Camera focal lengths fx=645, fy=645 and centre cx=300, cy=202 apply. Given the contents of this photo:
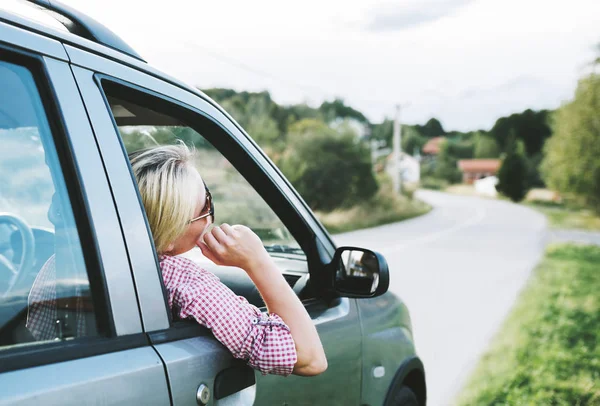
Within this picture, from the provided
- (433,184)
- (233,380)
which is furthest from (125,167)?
(433,184)

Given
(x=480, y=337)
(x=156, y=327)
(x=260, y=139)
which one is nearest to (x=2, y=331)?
(x=156, y=327)

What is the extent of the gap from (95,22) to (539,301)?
845 cm

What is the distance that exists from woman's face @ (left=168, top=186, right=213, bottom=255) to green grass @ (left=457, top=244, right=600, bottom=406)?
12.3 feet

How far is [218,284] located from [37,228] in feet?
1.45

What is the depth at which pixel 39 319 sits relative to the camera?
4.58ft

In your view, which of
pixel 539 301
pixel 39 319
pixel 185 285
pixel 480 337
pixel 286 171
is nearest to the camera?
pixel 39 319

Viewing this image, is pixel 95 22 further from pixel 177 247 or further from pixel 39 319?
pixel 39 319

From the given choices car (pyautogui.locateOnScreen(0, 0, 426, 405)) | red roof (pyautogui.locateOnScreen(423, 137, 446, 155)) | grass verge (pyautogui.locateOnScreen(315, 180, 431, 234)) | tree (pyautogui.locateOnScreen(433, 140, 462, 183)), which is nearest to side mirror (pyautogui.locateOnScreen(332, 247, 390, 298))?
car (pyautogui.locateOnScreen(0, 0, 426, 405))

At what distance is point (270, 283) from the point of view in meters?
1.60

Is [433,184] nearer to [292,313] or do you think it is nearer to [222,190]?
[222,190]

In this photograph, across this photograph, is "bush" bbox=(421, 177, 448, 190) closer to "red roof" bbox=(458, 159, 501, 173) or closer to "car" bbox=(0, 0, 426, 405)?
"red roof" bbox=(458, 159, 501, 173)

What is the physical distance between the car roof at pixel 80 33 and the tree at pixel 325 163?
24.0m

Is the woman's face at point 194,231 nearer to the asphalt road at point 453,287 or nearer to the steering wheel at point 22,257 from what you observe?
the steering wheel at point 22,257

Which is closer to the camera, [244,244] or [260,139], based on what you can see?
[244,244]
